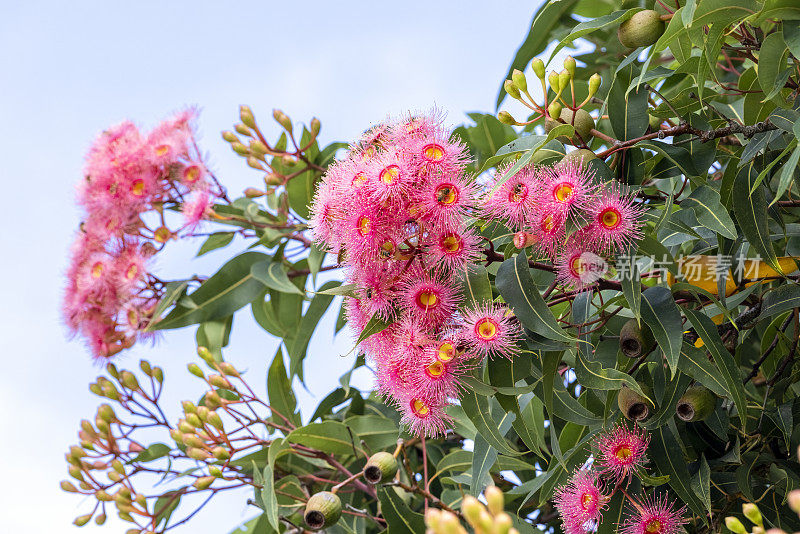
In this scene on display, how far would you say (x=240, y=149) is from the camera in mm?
2627

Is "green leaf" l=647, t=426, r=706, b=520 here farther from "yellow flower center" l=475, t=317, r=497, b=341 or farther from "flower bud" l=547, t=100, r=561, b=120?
"flower bud" l=547, t=100, r=561, b=120

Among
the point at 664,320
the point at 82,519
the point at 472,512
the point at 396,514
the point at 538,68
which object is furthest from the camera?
the point at 82,519

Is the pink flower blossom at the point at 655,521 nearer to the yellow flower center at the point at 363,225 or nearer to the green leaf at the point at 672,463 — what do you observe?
the green leaf at the point at 672,463

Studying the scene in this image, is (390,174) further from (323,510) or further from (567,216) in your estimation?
(323,510)

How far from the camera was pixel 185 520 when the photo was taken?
2443 millimetres

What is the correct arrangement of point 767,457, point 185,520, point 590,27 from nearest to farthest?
1. point 590,27
2. point 767,457
3. point 185,520

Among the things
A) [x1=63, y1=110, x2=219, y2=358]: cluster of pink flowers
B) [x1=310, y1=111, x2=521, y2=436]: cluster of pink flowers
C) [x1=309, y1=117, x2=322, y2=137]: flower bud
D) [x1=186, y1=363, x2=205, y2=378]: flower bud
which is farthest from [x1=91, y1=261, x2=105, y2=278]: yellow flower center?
[x1=310, y1=111, x2=521, y2=436]: cluster of pink flowers

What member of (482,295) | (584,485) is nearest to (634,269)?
(482,295)

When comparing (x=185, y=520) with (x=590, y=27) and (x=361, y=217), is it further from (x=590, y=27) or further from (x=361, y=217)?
(x=590, y=27)

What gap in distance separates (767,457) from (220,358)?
1643 millimetres

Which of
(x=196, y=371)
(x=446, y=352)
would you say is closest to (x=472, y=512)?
(x=446, y=352)

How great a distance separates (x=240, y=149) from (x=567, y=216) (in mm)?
1424

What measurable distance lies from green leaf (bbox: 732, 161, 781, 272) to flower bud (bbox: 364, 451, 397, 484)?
0.97 meters

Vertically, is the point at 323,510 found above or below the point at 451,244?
below
